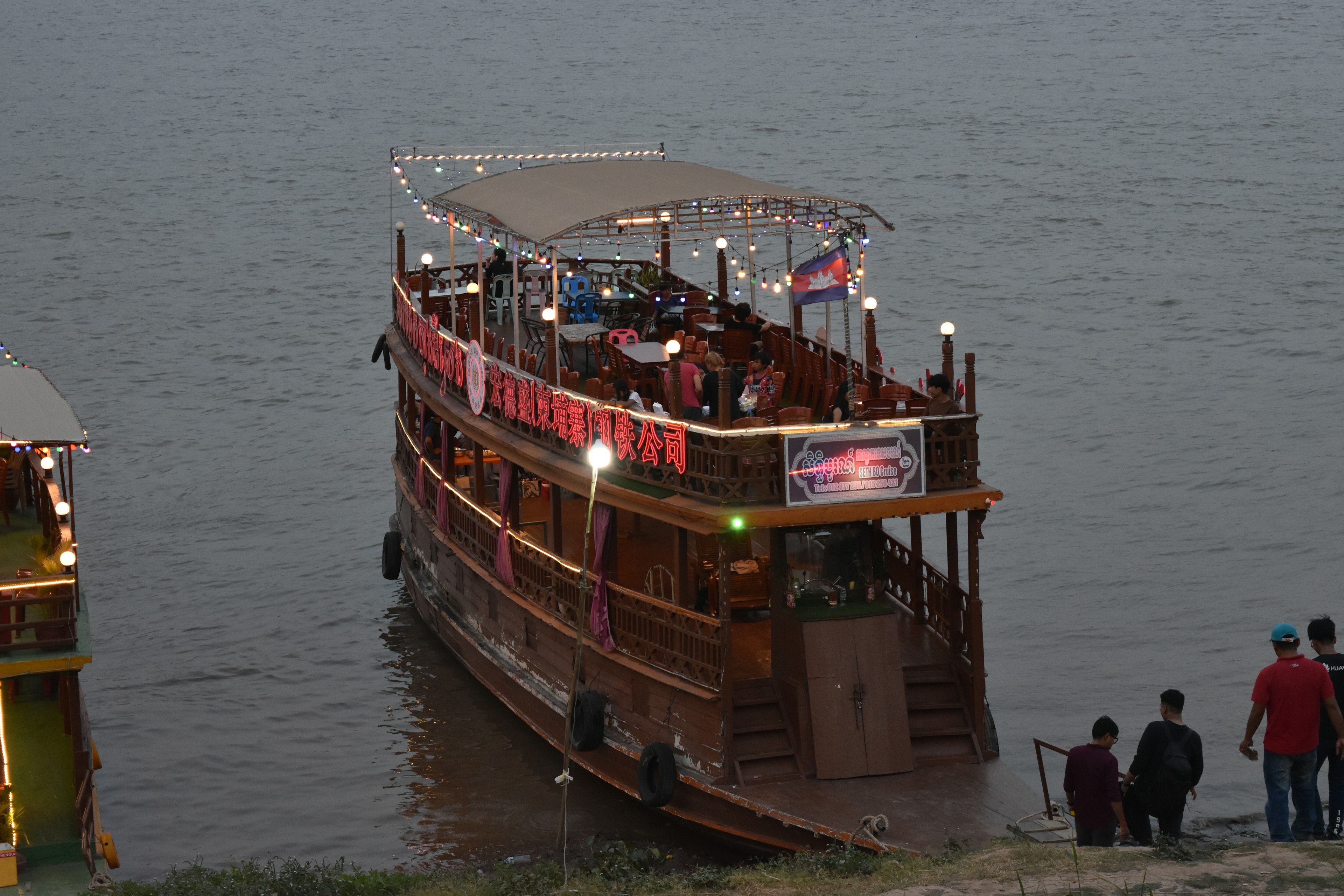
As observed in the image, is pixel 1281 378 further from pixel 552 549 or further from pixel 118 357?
pixel 118 357

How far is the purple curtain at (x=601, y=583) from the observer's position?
14.8 m

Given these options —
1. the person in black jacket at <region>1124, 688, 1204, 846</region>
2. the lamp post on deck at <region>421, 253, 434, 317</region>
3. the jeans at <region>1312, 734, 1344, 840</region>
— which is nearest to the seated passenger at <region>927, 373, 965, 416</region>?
the person in black jacket at <region>1124, 688, 1204, 846</region>

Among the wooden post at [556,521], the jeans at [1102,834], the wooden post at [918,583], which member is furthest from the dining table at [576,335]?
the jeans at [1102,834]

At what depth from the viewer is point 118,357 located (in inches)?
1495

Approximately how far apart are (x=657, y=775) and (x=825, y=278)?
15.5ft

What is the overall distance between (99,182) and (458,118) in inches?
446

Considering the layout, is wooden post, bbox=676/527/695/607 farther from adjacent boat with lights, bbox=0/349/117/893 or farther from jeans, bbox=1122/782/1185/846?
adjacent boat with lights, bbox=0/349/117/893

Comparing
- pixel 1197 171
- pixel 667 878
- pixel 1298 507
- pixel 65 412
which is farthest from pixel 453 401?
pixel 1197 171

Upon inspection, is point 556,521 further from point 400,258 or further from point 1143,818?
point 400,258

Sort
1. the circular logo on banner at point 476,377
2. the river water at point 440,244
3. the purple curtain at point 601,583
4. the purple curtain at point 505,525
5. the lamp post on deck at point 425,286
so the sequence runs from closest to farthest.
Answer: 1. the purple curtain at point 601,583
2. the purple curtain at point 505,525
3. the circular logo on banner at point 476,377
4. the river water at point 440,244
5. the lamp post on deck at point 425,286

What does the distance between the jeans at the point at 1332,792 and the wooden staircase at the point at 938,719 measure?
2.92 m

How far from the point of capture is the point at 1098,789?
38.6 feet

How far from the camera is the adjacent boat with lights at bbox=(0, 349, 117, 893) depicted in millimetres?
12797

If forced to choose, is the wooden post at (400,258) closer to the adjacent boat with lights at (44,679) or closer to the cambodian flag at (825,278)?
the adjacent boat with lights at (44,679)
